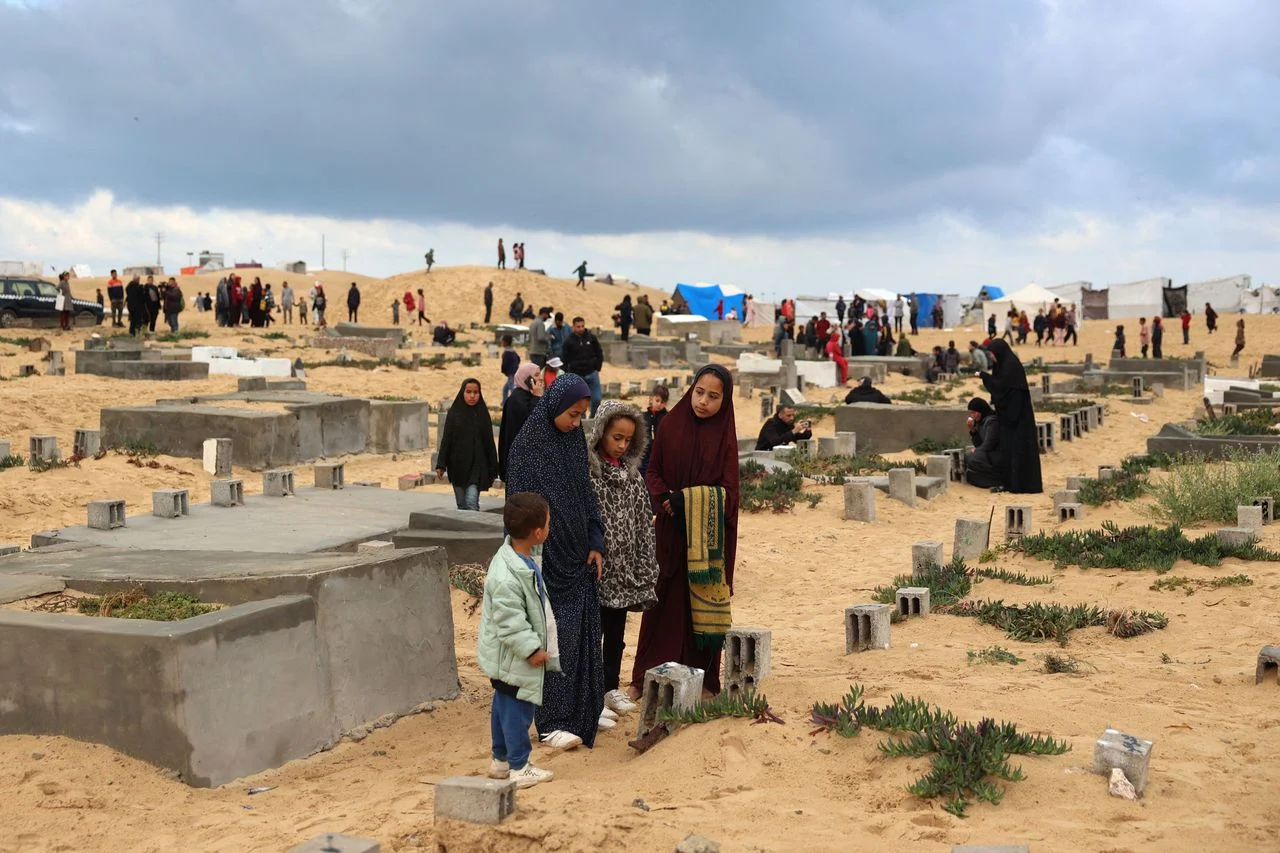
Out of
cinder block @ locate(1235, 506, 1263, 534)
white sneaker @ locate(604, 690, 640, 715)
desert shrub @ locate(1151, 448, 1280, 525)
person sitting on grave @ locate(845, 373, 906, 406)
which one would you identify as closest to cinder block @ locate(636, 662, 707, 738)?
white sneaker @ locate(604, 690, 640, 715)

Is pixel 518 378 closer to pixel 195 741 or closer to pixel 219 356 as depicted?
pixel 195 741

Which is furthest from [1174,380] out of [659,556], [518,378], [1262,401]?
[659,556]

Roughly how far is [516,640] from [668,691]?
809mm

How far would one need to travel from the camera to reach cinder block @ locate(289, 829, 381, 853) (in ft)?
12.7

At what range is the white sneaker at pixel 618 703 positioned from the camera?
619 cm

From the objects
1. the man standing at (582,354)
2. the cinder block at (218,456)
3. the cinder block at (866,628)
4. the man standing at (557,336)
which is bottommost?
the cinder block at (866,628)

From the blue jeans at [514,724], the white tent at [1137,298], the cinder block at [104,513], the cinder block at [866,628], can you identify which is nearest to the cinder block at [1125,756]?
the blue jeans at [514,724]

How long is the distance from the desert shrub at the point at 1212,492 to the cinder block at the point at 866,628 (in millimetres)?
5066

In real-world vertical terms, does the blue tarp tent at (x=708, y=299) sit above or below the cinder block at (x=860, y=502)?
above

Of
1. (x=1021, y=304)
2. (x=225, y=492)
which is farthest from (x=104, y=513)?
(x=1021, y=304)

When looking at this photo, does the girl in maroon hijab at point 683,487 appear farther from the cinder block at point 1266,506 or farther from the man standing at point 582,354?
the man standing at point 582,354

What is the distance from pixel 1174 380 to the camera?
27562 mm

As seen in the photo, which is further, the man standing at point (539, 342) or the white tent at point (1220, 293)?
the white tent at point (1220, 293)

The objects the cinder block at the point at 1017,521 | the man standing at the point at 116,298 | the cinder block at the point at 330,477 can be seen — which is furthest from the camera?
the man standing at the point at 116,298
